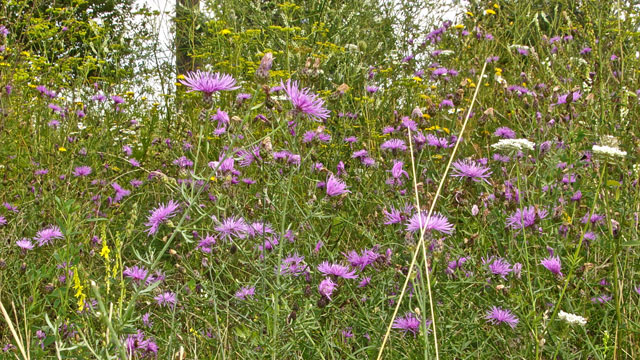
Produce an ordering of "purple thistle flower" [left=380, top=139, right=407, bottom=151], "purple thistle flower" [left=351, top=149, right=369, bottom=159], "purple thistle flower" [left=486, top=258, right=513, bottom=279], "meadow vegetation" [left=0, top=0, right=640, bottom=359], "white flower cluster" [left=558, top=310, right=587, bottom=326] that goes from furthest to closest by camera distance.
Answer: "purple thistle flower" [left=351, top=149, right=369, bottom=159] → "purple thistle flower" [left=380, top=139, right=407, bottom=151] → "purple thistle flower" [left=486, top=258, right=513, bottom=279] → "meadow vegetation" [left=0, top=0, right=640, bottom=359] → "white flower cluster" [left=558, top=310, right=587, bottom=326]

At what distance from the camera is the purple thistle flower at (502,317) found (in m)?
1.50

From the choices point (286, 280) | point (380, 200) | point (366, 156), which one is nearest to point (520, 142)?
point (380, 200)

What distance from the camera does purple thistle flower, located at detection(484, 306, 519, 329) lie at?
150cm

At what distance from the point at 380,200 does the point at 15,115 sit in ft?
8.23

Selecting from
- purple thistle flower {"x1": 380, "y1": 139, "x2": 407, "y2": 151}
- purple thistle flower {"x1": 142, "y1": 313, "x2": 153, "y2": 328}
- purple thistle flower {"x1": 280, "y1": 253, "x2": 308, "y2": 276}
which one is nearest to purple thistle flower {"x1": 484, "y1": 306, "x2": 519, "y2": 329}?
purple thistle flower {"x1": 280, "y1": 253, "x2": 308, "y2": 276}

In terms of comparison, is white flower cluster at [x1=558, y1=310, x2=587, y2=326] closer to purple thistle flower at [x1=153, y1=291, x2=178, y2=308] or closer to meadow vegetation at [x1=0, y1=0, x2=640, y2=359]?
meadow vegetation at [x1=0, y1=0, x2=640, y2=359]

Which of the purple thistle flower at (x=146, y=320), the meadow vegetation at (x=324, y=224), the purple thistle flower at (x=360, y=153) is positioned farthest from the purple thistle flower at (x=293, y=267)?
the purple thistle flower at (x=360, y=153)

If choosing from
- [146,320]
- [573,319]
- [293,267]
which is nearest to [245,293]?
[293,267]

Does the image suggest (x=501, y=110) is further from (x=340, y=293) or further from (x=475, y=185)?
(x=340, y=293)

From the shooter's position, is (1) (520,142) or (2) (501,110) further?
(2) (501,110)

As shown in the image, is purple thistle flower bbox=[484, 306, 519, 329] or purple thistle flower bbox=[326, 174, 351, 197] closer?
purple thistle flower bbox=[484, 306, 519, 329]

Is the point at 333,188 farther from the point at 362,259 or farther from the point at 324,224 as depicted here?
the point at 324,224

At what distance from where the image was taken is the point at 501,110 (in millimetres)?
3838

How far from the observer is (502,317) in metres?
1.52
